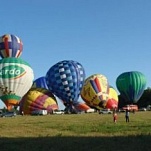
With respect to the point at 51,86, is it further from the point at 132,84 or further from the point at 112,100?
the point at 132,84

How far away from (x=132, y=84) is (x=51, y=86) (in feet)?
64.0

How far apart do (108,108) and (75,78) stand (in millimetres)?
13696

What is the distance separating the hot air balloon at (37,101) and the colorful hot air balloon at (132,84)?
19409 mm

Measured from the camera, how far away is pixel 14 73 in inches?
2077

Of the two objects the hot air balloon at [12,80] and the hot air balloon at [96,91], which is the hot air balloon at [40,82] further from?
the hot air balloon at [12,80]

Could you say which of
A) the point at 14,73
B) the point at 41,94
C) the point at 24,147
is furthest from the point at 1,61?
the point at 24,147

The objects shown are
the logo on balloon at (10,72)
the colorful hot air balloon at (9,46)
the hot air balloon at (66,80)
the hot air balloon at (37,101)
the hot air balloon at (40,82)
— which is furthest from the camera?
the hot air balloon at (40,82)

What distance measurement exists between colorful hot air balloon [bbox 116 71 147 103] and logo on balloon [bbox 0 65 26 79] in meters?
27.8

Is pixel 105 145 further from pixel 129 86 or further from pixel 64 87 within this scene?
pixel 129 86

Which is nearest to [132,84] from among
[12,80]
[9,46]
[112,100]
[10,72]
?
[112,100]

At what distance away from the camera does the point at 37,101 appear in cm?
5878

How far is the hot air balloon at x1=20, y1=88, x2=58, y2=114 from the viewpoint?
5878 centimetres

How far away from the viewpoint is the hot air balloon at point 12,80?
173 ft

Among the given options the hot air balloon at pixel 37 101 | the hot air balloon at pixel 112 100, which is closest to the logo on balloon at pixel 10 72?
the hot air balloon at pixel 37 101
